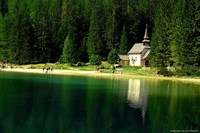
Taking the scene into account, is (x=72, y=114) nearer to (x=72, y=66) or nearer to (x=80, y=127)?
(x=80, y=127)

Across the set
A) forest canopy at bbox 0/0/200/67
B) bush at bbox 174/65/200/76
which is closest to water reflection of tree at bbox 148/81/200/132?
bush at bbox 174/65/200/76

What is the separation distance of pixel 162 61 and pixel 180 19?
33.7 feet

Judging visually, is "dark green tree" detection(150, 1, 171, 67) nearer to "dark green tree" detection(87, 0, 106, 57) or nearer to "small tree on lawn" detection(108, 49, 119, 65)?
"small tree on lawn" detection(108, 49, 119, 65)

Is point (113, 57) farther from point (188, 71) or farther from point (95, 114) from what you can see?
point (95, 114)

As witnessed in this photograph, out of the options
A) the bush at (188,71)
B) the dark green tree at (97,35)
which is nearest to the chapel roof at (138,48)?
the dark green tree at (97,35)

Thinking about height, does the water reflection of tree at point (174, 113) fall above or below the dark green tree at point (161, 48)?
below

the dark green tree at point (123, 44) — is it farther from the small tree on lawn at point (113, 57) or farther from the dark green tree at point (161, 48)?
the dark green tree at point (161, 48)

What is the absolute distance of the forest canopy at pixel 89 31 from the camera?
69463mm

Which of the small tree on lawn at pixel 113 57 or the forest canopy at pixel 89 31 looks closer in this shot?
the forest canopy at pixel 89 31

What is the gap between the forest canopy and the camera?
69.5m

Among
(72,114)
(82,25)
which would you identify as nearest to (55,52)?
(82,25)

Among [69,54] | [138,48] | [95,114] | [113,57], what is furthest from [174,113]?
[138,48]

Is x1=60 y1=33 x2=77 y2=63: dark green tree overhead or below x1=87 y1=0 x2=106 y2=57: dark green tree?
below

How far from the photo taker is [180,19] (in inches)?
2581
